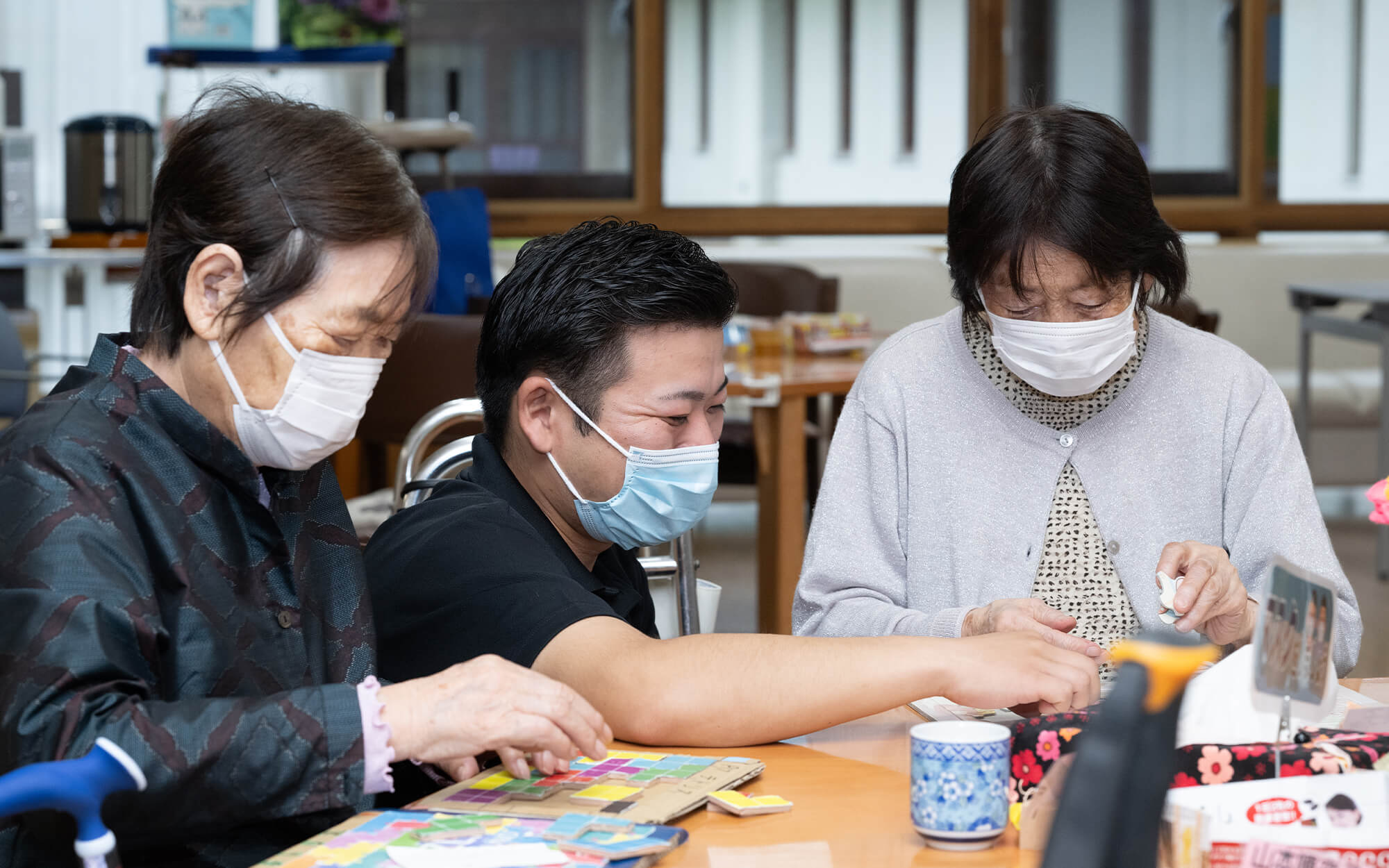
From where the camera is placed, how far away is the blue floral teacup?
0.89 metres

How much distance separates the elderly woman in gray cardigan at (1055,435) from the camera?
1.47 m

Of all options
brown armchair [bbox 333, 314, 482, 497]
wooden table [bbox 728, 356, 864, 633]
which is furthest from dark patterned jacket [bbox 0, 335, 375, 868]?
wooden table [bbox 728, 356, 864, 633]

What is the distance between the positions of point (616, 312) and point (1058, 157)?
1.62ft

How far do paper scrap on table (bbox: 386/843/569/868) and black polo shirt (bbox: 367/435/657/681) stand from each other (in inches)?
11.7

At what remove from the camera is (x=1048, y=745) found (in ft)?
3.10

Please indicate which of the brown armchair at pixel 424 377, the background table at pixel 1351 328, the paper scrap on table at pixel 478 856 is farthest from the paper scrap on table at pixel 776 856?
the background table at pixel 1351 328

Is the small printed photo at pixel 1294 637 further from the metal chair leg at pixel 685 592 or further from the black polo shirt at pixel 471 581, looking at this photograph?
the metal chair leg at pixel 685 592

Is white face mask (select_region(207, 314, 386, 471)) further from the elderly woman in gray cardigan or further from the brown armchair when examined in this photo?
the brown armchair

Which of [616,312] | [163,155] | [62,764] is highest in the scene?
[163,155]

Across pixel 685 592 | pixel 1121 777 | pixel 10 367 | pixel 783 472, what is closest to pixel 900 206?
pixel 783 472

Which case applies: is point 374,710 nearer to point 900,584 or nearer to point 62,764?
point 62,764

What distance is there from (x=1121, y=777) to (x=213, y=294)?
793 mm

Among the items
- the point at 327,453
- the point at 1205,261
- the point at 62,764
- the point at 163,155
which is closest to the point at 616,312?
the point at 327,453

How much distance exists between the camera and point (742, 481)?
4035 mm
